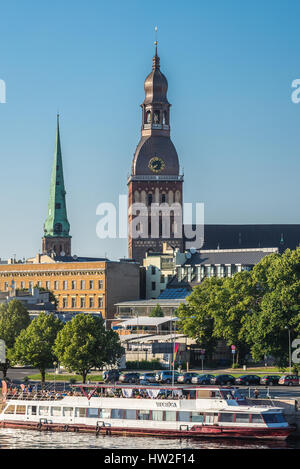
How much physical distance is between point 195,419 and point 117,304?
9829cm

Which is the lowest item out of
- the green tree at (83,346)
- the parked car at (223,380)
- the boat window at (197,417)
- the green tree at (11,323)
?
the boat window at (197,417)

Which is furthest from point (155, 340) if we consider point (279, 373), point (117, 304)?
point (117, 304)

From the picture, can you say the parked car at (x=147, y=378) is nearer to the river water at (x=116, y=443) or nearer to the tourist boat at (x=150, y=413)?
the tourist boat at (x=150, y=413)

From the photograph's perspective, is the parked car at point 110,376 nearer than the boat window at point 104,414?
No

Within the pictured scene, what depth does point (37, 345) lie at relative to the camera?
11531 centimetres

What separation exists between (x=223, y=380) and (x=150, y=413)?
73.5ft

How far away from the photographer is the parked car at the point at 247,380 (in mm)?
110312

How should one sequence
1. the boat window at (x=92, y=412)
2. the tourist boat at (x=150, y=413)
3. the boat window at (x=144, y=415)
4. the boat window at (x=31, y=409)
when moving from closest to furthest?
the tourist boat at (x=150, y=413) → the boat window at (x=144, y=415) → the boat window at (x=92, y=412) → the boat window at (x=31, y=409)

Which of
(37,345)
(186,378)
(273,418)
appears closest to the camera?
(273,418)

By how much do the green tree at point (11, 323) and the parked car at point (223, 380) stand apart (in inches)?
954

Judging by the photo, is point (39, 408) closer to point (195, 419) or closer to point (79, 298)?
point (195, 419)

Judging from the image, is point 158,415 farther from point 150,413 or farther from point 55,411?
point 55,411

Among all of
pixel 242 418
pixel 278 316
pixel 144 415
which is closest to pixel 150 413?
pixel 144 415

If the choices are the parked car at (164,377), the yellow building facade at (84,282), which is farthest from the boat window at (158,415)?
the yellow building facade at (84,282)
